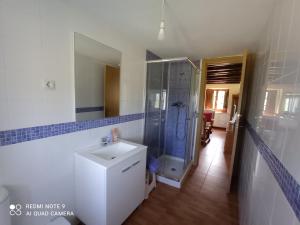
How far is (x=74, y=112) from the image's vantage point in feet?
4.78

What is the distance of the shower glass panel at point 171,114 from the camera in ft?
8.82

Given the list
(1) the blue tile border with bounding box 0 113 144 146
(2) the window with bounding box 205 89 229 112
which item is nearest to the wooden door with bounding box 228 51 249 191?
(1) the blue tile border with bounding box 0 113 144 146

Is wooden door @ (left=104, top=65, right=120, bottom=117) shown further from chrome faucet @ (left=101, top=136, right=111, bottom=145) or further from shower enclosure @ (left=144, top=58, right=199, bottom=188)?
shower enclosure @ (left=144, top=58, right=199, bottom=188)

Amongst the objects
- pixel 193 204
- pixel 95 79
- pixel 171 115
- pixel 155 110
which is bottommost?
pixel 193 204

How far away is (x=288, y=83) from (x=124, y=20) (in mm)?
1526

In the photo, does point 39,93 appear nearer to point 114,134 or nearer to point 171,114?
point 114,134

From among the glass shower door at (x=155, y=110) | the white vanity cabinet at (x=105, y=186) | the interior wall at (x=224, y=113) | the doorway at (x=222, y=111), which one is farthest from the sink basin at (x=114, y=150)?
the interior wall at (x=224, y=113)

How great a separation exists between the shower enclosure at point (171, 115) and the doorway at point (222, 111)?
0.80 feet

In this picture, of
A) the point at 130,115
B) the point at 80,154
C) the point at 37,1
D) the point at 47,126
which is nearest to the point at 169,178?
the point at 130,115

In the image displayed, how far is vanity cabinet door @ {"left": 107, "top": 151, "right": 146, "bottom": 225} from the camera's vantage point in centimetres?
135

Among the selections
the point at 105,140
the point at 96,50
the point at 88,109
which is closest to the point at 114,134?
the point at 105,140

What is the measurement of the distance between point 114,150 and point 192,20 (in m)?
1.69

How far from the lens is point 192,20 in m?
1.44

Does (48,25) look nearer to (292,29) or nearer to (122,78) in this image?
(122,78)
